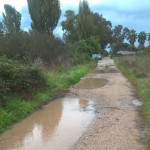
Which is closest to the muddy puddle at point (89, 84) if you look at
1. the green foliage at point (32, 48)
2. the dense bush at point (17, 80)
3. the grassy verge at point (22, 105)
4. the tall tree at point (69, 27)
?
the grassy verge at point (22, 105)

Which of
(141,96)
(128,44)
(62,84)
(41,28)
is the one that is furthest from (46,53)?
(128,44)

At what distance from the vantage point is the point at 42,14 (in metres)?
40.0

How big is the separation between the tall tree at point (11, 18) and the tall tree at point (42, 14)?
2976 millimetres

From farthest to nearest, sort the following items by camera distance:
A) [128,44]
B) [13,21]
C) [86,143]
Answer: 1. [128,44]
2. [13,21]
3. [86,143]

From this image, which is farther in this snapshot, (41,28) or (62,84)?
(41,28)

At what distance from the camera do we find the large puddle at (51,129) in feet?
35.7

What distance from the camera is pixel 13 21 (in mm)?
42906

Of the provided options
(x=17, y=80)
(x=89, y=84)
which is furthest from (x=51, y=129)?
(x=89, y=84)

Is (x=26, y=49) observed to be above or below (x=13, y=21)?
below

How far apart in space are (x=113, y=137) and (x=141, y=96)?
8025 millimetres

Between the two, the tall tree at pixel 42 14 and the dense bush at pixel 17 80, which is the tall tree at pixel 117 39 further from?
the dense bush at pixel 17 80

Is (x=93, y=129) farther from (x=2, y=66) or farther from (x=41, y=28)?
(x=41, y=28)

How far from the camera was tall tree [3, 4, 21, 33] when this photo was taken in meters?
42.6

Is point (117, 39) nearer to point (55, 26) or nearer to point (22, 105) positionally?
point (55, 26)
